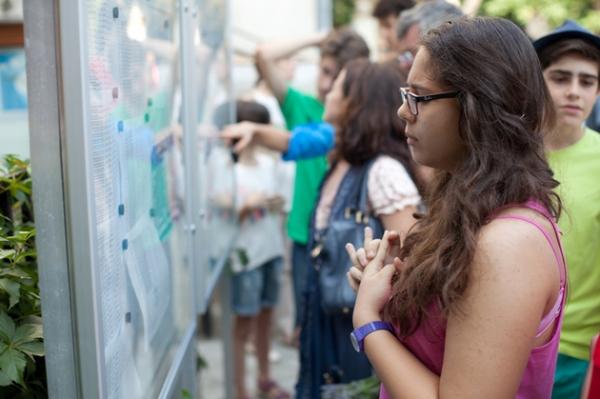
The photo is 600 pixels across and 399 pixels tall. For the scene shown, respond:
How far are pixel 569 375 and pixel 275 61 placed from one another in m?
2.52

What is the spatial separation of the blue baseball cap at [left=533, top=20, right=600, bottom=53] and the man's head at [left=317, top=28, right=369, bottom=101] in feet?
5.41

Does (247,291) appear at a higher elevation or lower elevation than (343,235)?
lower

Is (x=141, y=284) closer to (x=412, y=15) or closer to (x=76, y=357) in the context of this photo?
(x=76, y=357)

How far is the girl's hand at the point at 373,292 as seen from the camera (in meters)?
1.50

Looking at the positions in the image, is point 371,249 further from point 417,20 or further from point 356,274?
point 417,20

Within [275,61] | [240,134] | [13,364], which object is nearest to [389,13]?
[275,61]

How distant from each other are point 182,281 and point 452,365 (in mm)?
1367

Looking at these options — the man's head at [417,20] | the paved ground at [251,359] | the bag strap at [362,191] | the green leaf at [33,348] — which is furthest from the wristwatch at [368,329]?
the paved ground at [251,359]

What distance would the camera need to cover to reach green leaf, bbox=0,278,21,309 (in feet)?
4.73

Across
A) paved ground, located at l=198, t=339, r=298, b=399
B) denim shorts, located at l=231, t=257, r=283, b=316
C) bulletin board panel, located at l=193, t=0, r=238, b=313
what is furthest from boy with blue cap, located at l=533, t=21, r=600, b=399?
paved ground, located at l=198, t=339, r=298, b=399

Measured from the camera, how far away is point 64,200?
4.33 feet

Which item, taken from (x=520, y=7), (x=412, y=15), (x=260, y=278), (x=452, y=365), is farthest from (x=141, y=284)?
(x=520, y=7)

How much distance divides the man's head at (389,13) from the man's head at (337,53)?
0.52 metres

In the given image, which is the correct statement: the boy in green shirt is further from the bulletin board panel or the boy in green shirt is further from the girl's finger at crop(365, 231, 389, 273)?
the girl's finger at crop(365, 231, 389, 273)
